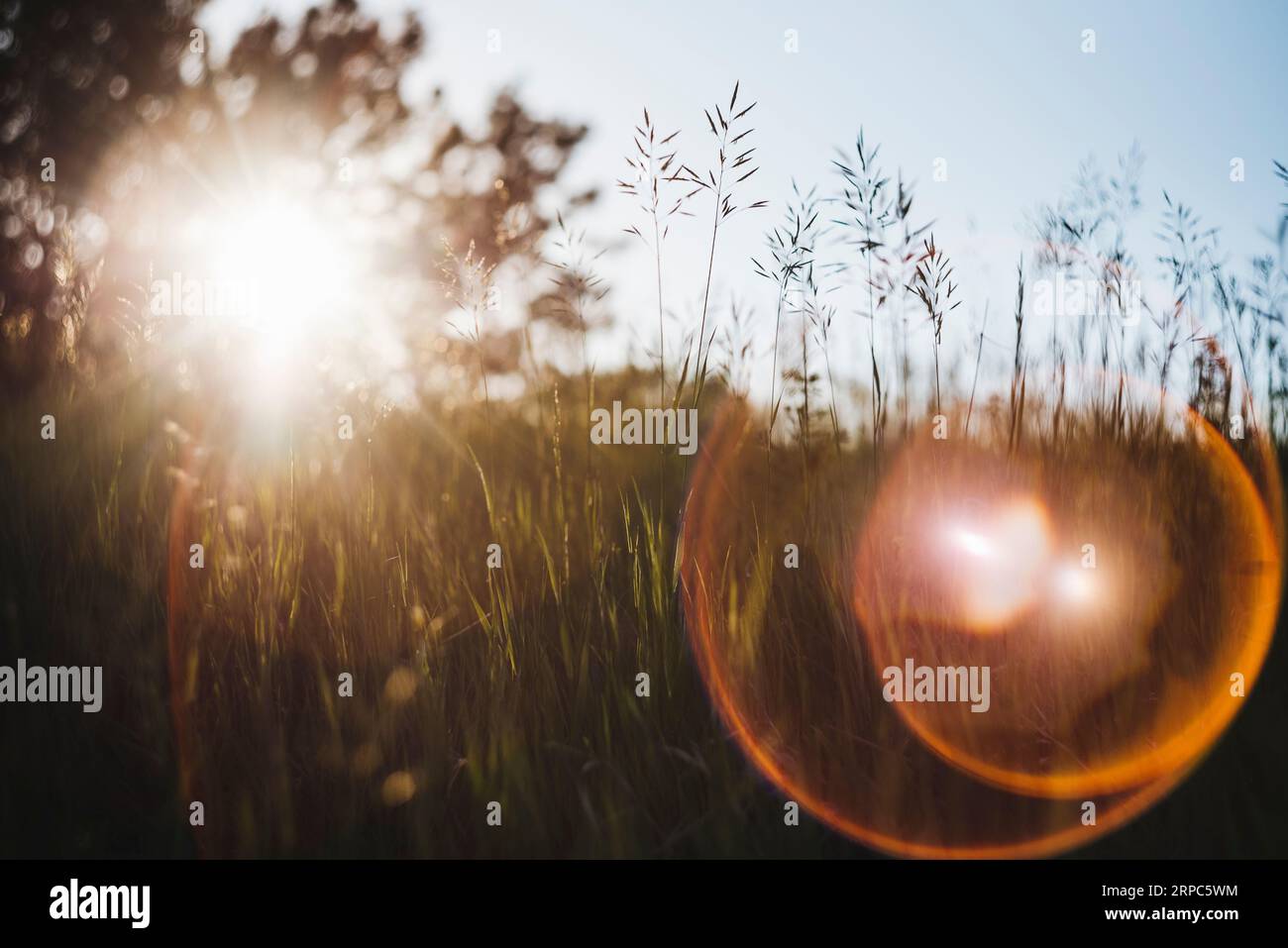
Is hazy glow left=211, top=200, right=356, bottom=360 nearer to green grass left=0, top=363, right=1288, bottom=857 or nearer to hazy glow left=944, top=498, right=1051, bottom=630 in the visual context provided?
green grass left=0, top=363, right=1288, bottom=857

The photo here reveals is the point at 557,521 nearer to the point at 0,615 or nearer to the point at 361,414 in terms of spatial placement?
the point at 361,414

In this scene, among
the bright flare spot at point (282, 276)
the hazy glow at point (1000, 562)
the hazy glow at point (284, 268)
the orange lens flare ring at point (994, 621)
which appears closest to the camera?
the orange lens flare ring at point (994, 621)

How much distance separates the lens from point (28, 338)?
5418 millimetres

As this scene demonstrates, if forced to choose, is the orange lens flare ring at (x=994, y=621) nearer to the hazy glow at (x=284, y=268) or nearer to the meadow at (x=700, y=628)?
the meadow at (x=700, y=628)

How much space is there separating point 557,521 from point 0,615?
156cm

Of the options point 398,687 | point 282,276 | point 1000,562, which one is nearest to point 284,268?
point 282,276

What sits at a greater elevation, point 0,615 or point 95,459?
point 95,459

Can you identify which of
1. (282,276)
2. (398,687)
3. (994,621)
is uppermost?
(282,276)

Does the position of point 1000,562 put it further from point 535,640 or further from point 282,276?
point 282,276

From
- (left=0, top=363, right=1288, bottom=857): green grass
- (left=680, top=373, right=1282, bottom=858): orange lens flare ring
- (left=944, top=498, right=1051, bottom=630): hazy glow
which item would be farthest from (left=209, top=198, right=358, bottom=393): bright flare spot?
(left=944, top=498, right=1051, bottom=630): hazy glow

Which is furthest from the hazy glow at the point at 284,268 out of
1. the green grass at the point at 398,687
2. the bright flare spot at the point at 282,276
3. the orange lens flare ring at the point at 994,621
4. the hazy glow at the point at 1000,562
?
the hazy glow at the point at 1000,562
